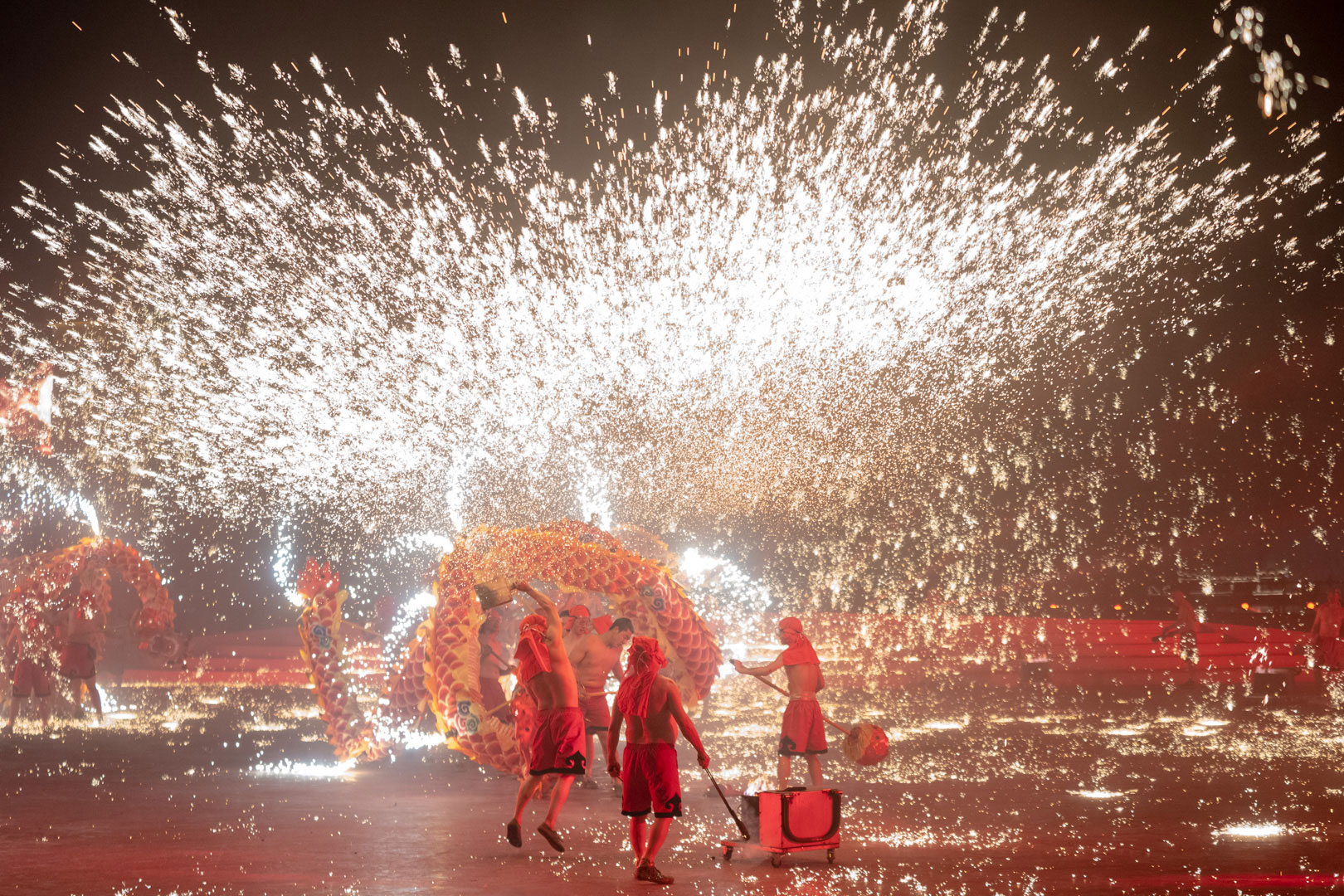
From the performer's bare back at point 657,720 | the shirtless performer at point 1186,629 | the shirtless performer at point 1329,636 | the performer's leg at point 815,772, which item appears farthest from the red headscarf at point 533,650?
the shirtless performer at point 1329,636

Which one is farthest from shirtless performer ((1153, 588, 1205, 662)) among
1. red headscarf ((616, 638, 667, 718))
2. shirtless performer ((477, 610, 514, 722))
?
red headscarf ((616, 638, 667, 718))

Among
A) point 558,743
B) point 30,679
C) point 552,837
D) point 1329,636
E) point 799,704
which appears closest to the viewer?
point 552,837

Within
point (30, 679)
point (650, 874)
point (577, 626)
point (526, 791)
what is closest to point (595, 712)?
point (577, 626)

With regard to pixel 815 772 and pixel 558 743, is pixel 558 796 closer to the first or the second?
pixel 558 743

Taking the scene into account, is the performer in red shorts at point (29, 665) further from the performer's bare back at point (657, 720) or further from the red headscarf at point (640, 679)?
the performer's bare back at point (657, 720)

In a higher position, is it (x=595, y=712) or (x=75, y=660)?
(x=75, y=660)

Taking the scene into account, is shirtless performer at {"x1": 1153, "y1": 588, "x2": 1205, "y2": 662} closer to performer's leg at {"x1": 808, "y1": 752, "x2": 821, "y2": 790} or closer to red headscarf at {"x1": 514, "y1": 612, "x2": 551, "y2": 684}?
performer's leg at {"x1": 808, "y1": 752, "x2": 821, "y2": 790}

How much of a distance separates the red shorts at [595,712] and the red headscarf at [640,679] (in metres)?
3.15

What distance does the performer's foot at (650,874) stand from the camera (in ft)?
18.5

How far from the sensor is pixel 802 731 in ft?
27.2

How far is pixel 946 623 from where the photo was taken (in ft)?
79.8

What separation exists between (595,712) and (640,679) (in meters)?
3.41

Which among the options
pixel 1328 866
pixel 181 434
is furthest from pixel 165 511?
pixel 1328 866

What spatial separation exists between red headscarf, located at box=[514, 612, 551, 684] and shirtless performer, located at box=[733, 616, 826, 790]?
1.82m
